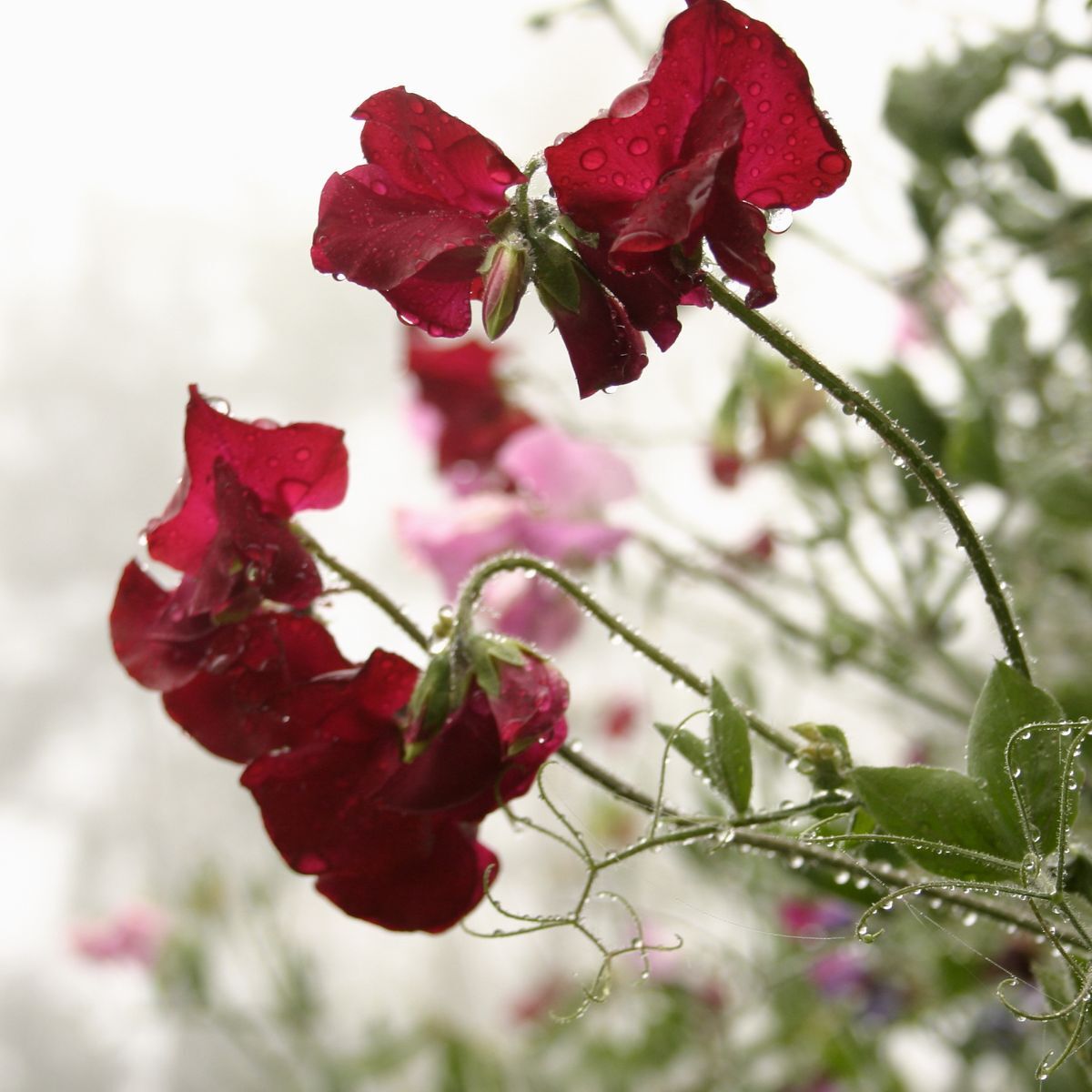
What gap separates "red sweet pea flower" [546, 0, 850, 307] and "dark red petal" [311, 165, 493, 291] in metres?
0.03

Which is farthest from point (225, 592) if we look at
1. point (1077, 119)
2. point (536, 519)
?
point (1077, 119)

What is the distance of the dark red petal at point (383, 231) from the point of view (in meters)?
0.31

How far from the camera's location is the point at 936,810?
302 mm

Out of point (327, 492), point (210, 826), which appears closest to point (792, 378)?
point (327, 492)

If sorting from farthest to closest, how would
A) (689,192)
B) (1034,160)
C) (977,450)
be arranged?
(1034,160), (977,450), (689,192)

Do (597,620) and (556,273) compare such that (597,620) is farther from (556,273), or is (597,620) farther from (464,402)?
(464,402)

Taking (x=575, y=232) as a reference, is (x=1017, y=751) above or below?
below

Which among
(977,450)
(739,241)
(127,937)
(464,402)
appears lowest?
(739,241)

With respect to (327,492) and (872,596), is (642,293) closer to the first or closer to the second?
(327,492)

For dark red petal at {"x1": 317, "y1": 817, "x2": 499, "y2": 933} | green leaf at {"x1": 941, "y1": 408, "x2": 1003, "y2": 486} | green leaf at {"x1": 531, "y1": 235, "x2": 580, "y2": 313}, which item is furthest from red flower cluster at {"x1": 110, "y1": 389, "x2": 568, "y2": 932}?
green leaf at {"x1": 941, "y1": 408, "x2": 1003, "y2": 486}

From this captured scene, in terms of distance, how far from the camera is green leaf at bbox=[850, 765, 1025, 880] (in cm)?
30

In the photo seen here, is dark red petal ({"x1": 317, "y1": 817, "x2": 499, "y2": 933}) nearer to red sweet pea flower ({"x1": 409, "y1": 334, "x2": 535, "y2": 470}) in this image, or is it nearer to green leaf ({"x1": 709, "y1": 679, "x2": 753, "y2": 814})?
green leaf ({"x1": 709, "y1": 679, "x2": 753, "y2": 814})

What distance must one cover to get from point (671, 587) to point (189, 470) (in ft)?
1.87

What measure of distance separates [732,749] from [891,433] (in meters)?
0.10
